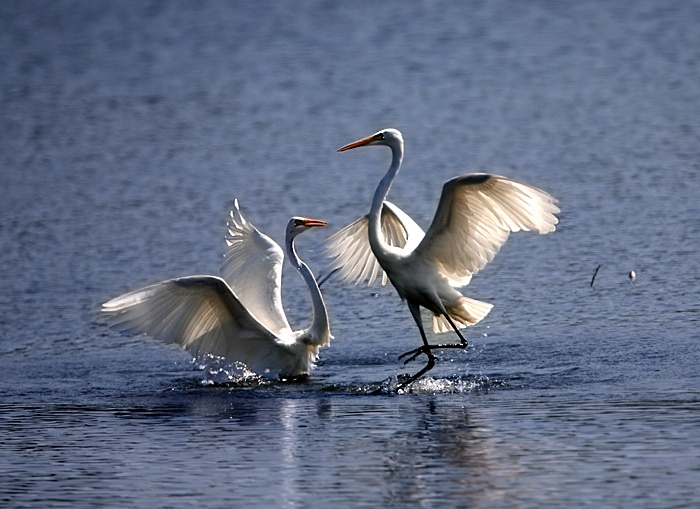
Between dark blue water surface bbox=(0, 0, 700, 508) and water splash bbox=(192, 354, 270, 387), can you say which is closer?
dark blue water surface bbox=(0, 0, 700, 508)

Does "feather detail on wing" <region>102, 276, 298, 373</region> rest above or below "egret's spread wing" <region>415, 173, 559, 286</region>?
below

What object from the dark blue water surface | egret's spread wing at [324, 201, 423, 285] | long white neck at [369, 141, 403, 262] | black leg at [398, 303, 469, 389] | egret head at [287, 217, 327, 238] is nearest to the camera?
the dark blue water surface

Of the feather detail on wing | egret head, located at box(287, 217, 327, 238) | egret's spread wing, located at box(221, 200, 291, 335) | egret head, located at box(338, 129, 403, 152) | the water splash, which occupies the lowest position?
the water splash

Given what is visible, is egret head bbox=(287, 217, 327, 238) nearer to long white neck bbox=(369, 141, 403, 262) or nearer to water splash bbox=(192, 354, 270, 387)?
long white neck bbox=(369, 141, 403, 262)

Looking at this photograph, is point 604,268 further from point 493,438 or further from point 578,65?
point 578,65

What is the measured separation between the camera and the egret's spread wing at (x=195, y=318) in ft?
36.3

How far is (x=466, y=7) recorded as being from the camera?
36.5 meters

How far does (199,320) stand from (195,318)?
6 centimetres

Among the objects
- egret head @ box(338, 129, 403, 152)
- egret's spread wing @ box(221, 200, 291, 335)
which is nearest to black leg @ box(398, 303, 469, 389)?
egret's spread wing @ box(221, 200, 291, 335)

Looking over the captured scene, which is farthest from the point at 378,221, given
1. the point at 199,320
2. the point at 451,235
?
the point at 199,320

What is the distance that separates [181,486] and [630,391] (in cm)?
354

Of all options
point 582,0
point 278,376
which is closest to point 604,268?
point 278,376

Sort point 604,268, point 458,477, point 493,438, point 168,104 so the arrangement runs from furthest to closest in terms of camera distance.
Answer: point 168,104 → point 604,268 → point 493,438 → point 458,477

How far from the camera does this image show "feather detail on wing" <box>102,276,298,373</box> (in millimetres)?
11070
